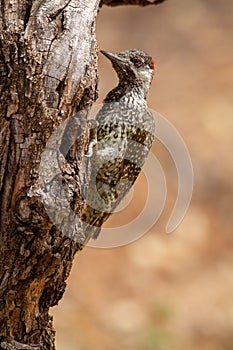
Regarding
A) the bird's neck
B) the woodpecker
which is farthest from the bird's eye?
the bird's neck

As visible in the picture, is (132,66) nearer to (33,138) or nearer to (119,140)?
(119,140)

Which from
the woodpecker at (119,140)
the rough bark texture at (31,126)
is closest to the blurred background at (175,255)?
the woodpecker at (119,140)

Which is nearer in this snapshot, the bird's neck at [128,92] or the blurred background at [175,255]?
the bird's neck at [128,92]

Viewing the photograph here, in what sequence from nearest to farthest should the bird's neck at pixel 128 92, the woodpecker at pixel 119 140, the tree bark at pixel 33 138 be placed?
1. the tree bark at pixel 33 138
2. the woodpecker at pixel 119 140
3. the bird's neck at pixel 128 92

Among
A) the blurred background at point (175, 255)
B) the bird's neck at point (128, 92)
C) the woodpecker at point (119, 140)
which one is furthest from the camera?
Answer: the blurred background at point (175, 255)

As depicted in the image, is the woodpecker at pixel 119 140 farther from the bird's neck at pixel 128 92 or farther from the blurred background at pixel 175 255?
the blurred background at pixel 175 255

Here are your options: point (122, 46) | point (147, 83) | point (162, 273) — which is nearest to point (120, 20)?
point (122, 46)
